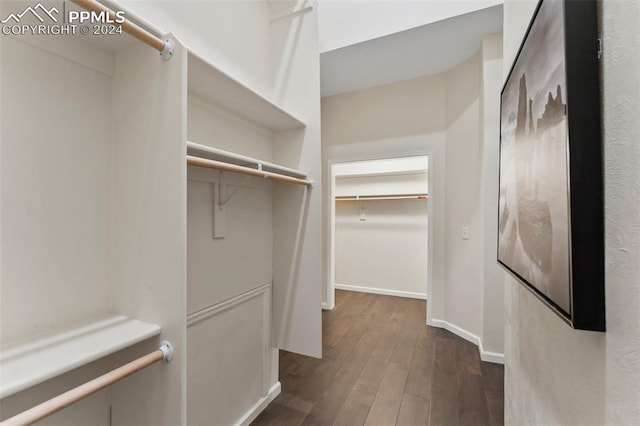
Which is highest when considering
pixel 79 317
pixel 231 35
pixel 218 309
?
pixel 231 35

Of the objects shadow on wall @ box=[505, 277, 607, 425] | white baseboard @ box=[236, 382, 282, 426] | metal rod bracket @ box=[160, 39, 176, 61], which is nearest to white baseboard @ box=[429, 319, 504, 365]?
shadow on wall @ box=[505, 277, 607, 425]

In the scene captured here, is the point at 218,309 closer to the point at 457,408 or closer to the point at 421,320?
the point at 457,408

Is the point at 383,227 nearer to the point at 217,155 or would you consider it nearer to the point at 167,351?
the point at 217,155

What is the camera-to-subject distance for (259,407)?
1754mm

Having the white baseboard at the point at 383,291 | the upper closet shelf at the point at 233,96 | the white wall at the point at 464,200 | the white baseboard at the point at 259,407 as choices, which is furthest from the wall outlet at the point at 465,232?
the white baseboard at the point at 259,407

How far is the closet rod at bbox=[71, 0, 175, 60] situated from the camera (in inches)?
27.2

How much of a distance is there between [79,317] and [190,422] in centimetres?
81

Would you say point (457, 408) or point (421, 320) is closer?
point (457, 408)

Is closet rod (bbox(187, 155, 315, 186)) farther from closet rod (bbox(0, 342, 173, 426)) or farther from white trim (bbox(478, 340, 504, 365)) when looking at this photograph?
white trim (bbox(478, 340, 504, 365))

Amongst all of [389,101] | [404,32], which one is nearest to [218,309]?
[404,32]

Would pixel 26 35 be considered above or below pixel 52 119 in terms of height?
above

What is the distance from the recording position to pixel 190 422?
1313 mm

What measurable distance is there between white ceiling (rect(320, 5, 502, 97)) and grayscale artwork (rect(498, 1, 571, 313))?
166 centimetres

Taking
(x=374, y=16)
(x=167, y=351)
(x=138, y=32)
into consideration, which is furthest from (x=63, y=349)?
(x=374, y=16)
